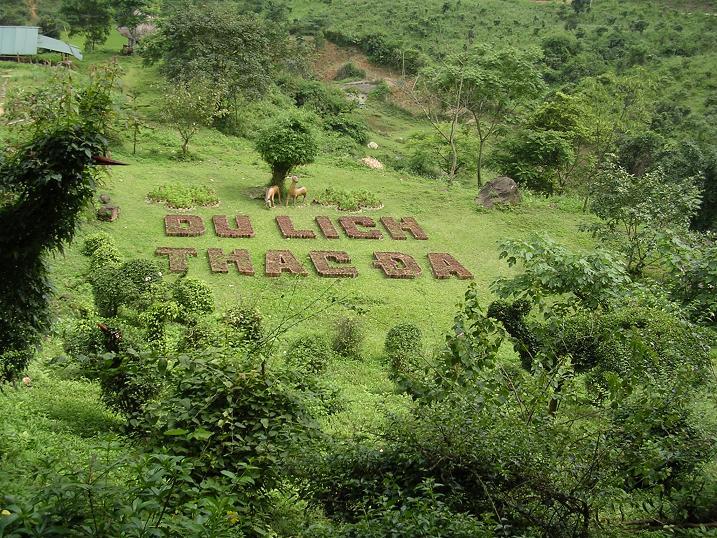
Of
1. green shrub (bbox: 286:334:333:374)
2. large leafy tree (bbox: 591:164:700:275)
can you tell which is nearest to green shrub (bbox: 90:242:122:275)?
green shrub (bbox: 286:334:333:374)

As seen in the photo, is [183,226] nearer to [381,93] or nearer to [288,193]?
[288,193]

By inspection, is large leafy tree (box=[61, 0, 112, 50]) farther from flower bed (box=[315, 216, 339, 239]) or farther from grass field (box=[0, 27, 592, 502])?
flower bed (box=[315, 216, 339, 239])

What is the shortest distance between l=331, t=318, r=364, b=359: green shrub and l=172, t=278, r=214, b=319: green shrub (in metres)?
2.25

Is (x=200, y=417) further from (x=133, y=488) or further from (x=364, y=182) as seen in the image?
(x=364, y=182)

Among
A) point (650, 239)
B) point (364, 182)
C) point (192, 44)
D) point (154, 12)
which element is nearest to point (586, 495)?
point (650, 239)

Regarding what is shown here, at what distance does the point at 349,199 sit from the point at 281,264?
454cm

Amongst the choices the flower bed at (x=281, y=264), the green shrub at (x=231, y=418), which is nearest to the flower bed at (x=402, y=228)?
the flower bed at (x=281, y=264)

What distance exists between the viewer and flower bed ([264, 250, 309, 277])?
1530 centimetres

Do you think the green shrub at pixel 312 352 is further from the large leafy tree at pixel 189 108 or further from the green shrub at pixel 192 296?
the large leafy tree at pixel 189 108

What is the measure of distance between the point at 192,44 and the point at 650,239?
19.4 metres

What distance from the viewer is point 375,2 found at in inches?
2074

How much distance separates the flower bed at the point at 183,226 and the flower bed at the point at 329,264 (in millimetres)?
2514

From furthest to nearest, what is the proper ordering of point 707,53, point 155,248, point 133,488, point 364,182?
point 707,53, point 364,182, point 155,248, point 133,488

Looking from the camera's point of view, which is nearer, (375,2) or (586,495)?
(586,495)
